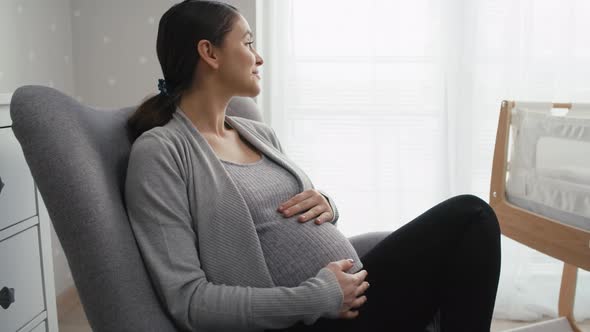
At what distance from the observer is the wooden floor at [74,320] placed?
7.08 feet

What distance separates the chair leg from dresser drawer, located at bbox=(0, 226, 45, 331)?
64.6 inches

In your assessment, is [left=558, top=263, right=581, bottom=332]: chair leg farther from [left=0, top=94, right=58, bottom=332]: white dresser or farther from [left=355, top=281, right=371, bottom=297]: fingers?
[left=0, top=94, right=58, bottom=332]: white dresser

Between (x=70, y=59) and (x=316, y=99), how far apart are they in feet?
3.31

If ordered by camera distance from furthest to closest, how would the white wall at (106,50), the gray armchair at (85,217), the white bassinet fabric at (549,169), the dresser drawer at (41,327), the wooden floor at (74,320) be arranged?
the white wall at (106,50), the wooden floor at (74,320), the white bassinet fabric at (549,169), the dresser drawer at (41,327), the gray armchair at (85,217)

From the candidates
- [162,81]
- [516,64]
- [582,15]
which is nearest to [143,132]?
[162,81]

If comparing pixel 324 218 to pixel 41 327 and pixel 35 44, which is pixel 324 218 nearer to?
pixel 41 327

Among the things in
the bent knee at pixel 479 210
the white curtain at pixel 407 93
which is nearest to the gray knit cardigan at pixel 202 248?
the bent knee at pixel 479 210

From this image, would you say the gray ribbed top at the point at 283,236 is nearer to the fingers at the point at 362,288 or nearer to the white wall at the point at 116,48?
the fingers at the point at 362,288

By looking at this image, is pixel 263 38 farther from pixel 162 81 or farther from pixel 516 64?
pixel 162 81

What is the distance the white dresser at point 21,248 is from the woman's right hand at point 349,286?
654 millimetres

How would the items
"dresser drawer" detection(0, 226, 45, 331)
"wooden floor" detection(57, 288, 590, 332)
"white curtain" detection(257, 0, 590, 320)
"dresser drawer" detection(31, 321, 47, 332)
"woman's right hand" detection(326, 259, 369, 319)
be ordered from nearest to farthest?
1. "woman's right hand" detection(326, 259, 369, 319)
2. "dresser drawer" detection(0, 226, 45, 331)
3. "dresser drawer" detection(31, 321, 47, 332)
4. "wooden floor" detection(57, 288, 590, 332)
5. "white curtain" detection(257, 0, 590, 320)

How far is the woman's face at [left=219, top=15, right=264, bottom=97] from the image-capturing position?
1.25 metres

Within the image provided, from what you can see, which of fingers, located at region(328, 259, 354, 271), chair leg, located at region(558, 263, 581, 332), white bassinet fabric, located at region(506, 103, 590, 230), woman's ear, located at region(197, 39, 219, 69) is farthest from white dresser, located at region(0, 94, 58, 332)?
chair leg, located at region(558, 263, 581, 332)

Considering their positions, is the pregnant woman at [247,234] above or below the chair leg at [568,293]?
above
